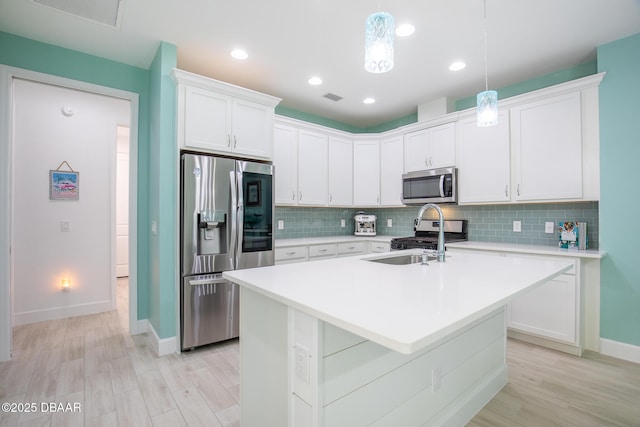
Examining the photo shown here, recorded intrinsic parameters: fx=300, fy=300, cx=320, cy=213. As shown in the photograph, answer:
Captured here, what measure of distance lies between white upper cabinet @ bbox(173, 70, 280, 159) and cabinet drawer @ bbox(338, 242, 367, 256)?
1.58 m

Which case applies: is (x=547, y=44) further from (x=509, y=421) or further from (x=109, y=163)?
(x=109, y=163)

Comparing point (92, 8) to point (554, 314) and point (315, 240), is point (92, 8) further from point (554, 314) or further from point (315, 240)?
point (554, 314)

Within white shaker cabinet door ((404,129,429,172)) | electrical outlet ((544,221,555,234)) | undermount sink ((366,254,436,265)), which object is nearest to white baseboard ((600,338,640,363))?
electrical outlet ((544,221,555,234))

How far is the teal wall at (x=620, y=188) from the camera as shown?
2.50 m

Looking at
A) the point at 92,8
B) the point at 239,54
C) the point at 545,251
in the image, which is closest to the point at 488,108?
the point at 545,251

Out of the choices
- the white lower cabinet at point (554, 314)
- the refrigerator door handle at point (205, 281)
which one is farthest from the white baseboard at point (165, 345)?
the white lower cabinet at point (554, 314)

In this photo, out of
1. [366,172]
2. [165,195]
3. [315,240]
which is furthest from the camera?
[366,172]

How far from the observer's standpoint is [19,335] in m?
2.98

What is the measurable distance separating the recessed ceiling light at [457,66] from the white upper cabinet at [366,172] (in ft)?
5.05

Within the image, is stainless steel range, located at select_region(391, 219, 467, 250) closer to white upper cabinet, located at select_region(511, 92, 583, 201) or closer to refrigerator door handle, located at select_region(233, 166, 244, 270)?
white upper cabinet, located at select_region(511, 92, 583, 201)

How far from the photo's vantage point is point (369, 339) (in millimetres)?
787

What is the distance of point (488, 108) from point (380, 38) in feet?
3.06

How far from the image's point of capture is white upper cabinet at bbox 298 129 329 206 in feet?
12.9

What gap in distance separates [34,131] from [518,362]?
5485 mm
